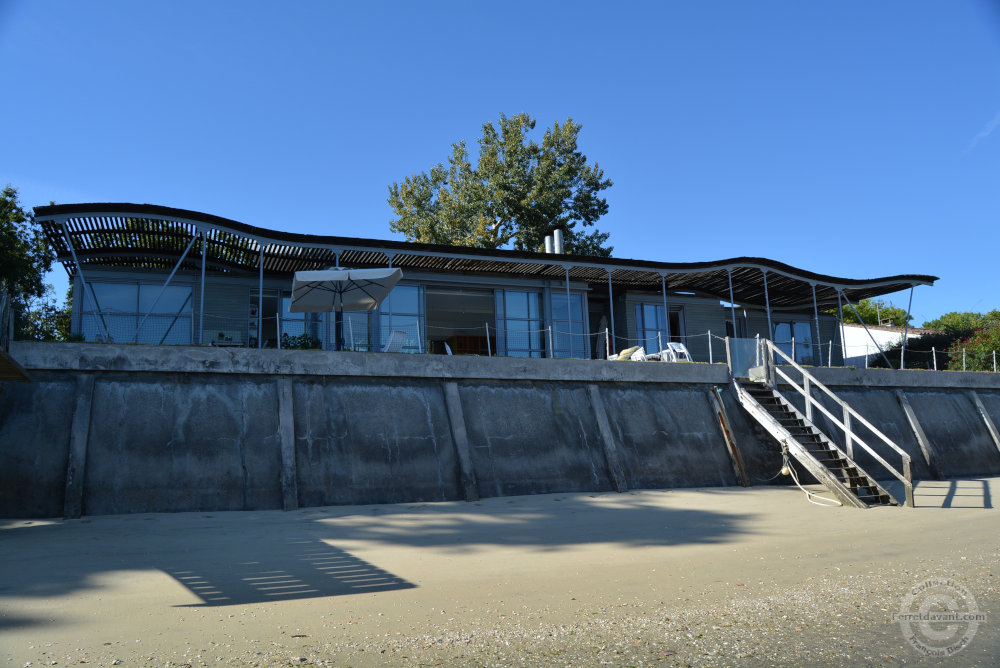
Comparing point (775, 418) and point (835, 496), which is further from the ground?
point (775, 418)

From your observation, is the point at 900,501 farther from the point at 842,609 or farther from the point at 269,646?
the point at 269,646

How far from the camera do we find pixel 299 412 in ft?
38.4

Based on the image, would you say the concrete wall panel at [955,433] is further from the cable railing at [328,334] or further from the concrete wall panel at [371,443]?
the concrete wall panel at [371,443]

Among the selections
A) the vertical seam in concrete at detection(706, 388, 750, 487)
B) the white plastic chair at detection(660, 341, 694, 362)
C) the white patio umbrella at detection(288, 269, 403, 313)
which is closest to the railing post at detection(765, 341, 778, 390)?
the vertical seam in concrete at detection(706, 388, 750, 487)

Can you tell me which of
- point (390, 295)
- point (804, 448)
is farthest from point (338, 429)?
point (804, 448)

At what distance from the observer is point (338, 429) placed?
11.7 metres

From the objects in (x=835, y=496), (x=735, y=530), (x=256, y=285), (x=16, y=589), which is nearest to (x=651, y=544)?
(x=735, y=530)

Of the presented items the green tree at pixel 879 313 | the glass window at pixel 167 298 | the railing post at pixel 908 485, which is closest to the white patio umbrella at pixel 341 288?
the glass window at pixel 167 298

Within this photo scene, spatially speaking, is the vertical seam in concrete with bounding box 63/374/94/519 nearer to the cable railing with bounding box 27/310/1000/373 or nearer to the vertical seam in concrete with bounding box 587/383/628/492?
the cable railing with bounding box 27/310/1000/373

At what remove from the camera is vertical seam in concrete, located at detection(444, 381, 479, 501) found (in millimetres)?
11609

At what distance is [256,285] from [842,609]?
15.9 metres

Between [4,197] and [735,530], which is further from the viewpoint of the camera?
[4,197]

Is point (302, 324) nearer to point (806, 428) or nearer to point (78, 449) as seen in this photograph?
point (78, 449)

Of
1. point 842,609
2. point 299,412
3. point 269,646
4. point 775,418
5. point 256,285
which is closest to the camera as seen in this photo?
point 269,646
